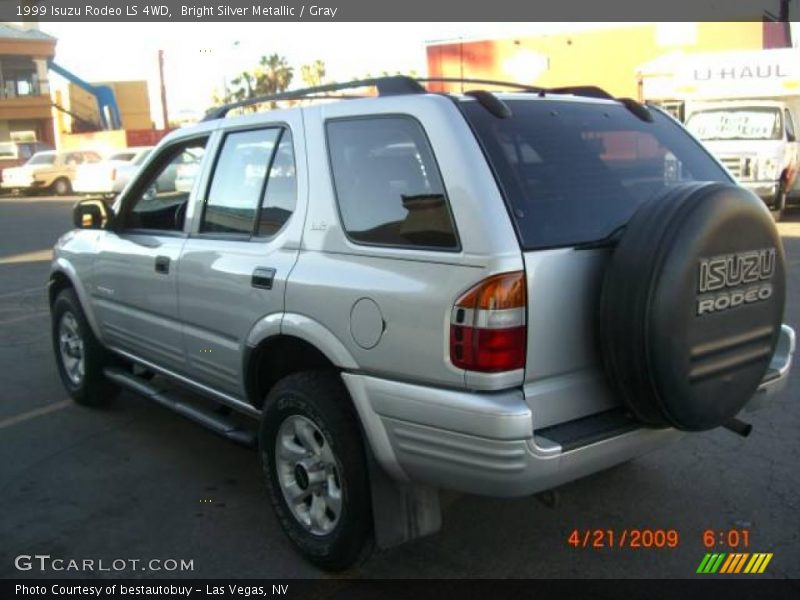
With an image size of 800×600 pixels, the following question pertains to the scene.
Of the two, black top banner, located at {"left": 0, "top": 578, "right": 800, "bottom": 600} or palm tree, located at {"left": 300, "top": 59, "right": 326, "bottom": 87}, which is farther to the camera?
palm tree, located at {"left": 300, "top": 59, "right": 326, "bottom": 87}

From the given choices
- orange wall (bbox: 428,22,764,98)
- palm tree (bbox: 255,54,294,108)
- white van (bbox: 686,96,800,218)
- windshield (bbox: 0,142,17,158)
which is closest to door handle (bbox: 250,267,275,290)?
white van (bbox: 686,96,800,218)

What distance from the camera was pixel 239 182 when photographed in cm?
375

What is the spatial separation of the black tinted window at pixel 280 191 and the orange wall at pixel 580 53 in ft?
85.9

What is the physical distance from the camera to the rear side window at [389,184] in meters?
2.80

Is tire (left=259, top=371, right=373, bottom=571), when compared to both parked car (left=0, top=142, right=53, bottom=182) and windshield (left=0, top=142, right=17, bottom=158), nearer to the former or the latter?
parked car (left=0, top=142, right=53, bottom=182)

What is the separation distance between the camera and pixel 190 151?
427cm

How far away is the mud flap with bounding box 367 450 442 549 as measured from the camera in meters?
2.96

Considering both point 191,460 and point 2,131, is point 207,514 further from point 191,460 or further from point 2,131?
point 2,131

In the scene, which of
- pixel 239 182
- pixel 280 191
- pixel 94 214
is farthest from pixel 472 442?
pixel 94 214

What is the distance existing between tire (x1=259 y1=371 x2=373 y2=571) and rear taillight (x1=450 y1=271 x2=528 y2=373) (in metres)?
0.65

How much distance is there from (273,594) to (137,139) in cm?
4199

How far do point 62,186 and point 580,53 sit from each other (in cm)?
1961

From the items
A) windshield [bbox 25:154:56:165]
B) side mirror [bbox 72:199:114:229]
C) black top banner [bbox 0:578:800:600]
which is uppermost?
windshield [bbox 25:154:56:165]

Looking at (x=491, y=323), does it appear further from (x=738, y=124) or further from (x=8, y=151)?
(x=8, y=151)
